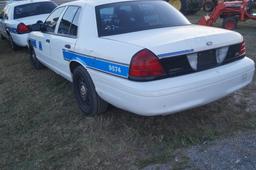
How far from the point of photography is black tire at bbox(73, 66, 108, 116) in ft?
14.0

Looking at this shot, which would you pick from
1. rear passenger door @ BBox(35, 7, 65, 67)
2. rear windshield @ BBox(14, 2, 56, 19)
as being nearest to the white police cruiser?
rear passenger door @ BBox(35, 7, 65, 67)

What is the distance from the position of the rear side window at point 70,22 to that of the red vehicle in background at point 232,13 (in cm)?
667

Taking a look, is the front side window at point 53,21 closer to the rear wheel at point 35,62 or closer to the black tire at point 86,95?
the black tire at point 86,95

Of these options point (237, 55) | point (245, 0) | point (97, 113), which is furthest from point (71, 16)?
point (245, 0)

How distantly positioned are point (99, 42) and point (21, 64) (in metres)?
4.82

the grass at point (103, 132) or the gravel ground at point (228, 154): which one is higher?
the gravel ground at point (228, 154)

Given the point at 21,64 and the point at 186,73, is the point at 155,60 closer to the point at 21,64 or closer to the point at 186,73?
the point at 186,73

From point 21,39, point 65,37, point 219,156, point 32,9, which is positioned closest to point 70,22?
point 65,37

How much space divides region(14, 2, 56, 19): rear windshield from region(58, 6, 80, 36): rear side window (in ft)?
16.5

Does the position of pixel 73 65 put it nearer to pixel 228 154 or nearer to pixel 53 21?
pixel 53 21

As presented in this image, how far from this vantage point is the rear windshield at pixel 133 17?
13.8 feet

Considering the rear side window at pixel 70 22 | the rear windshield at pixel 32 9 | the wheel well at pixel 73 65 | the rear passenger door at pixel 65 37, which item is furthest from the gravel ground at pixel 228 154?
the rear windshield at pixel 32 9

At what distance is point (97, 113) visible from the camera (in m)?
4.45

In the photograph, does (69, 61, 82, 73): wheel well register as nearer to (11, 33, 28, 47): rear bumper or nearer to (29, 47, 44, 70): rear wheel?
(29, 47, 44, 70): rear wheel
